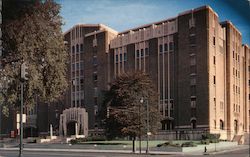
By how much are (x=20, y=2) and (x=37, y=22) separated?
37 cm

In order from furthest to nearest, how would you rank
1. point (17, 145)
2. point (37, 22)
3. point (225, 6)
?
point (17, 145)
point (37, 22)
point (225, 6)

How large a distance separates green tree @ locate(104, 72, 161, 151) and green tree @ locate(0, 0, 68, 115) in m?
19.7

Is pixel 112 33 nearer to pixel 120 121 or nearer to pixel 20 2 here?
pixel 20 2

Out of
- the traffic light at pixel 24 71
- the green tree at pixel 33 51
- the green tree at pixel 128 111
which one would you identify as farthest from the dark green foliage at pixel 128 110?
the traffic light at pixel 24 71

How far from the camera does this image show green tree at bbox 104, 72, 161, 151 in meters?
26.8

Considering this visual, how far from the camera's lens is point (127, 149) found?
32.3m

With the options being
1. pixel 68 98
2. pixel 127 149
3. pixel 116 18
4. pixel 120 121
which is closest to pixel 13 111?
pixel 68 98

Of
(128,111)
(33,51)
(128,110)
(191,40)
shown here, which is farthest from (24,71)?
(128,111)

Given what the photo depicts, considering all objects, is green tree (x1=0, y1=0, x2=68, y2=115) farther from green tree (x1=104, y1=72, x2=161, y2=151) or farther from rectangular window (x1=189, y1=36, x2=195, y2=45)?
green tree (x1=104, y1=72, x2=161, y2=151)

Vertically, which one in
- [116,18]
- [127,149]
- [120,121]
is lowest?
[127,149]

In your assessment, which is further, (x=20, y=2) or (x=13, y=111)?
(x=13, y=111)

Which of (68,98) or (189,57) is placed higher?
(189,57)

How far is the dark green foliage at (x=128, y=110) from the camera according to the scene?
2675cm

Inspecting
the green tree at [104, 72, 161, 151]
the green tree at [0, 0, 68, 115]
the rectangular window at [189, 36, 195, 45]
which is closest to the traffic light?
the green tree at [0, 0, 68, 115]
